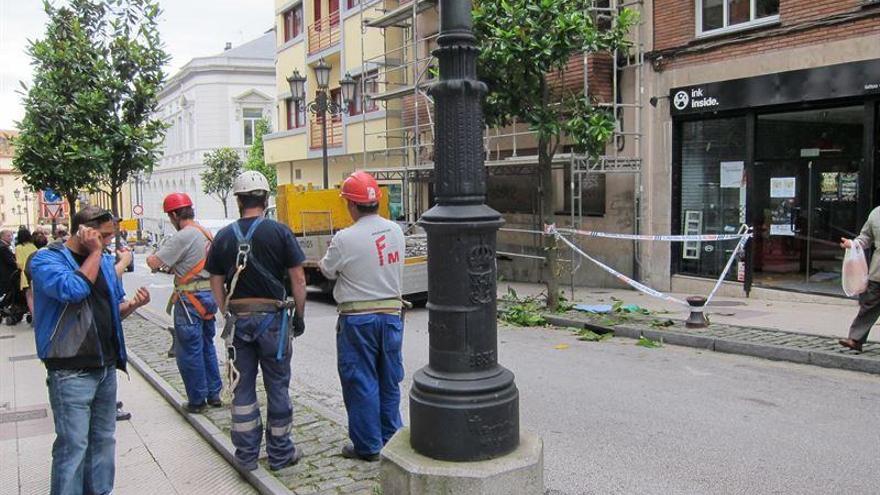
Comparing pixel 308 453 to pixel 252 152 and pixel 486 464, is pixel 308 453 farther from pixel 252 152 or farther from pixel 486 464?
pixel 252 152

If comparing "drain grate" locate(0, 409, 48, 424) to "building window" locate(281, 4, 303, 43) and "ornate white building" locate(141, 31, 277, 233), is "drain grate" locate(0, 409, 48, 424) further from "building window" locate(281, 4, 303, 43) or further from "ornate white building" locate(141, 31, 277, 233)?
"ornate white building" locate(141, 31, 277, 233)

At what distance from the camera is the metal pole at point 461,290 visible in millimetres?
3578

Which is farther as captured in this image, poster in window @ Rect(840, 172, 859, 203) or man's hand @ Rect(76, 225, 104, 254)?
poster in window @ Rect(840, 172, 859, 203)

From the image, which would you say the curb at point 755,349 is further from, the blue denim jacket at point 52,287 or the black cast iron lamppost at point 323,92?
the black cast iron lamppost at point 323,92

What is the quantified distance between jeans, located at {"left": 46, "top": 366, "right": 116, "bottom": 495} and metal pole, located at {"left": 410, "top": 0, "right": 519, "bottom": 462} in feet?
6.00

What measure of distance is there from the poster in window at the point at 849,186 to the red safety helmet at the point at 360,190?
29.9ft

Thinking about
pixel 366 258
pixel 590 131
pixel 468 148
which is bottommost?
pixel 366 258

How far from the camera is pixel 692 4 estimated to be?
A: 43.5 ft

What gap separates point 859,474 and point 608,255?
1055 cm

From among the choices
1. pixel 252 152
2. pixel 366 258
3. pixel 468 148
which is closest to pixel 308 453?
pixel 366 258

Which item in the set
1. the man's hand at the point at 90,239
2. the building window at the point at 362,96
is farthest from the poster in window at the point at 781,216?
the building window at the point at 362,96

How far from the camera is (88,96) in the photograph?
1172cm

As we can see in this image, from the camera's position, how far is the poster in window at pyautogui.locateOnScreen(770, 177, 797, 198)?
472 inches

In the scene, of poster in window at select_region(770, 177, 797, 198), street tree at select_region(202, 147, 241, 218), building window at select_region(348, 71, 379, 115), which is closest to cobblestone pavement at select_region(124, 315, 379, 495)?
poster in window at select_region(770, 177, 797, 198)
